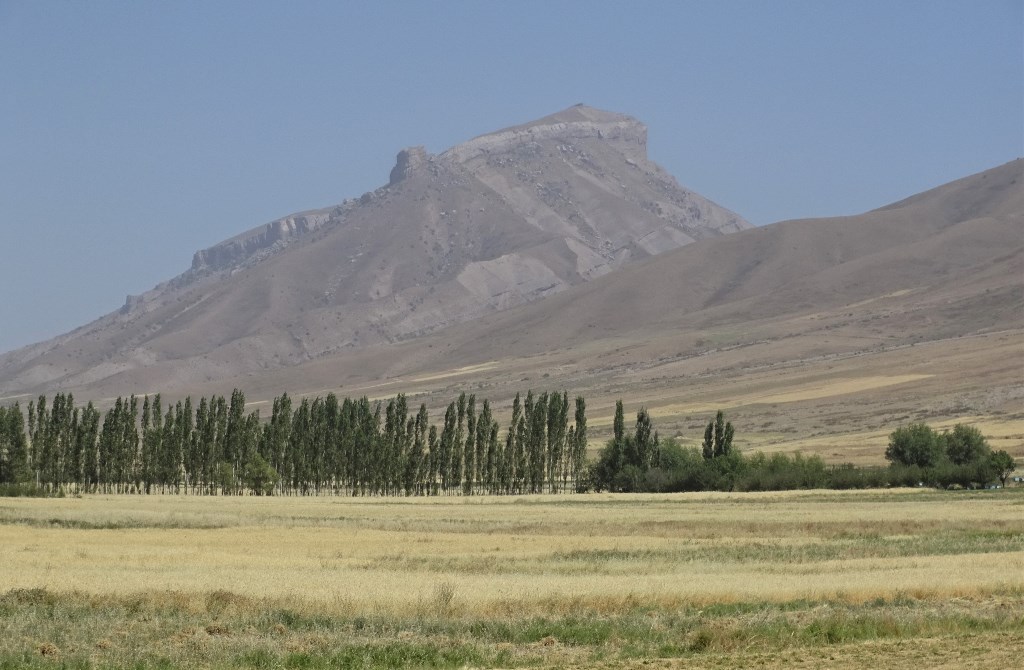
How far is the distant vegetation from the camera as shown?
13362 centimetres

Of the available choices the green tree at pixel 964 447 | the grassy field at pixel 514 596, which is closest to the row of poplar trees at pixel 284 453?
the green tree at pixel 964 447

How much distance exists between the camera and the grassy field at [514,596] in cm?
2747

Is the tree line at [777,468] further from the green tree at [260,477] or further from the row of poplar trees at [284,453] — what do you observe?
the green tree at [260,477]

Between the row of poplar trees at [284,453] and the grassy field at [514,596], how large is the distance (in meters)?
73.1

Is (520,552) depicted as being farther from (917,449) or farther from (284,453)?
(284,453)

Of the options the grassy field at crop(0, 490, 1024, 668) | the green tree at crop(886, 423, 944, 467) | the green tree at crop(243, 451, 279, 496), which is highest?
the green tree at crop(886, 423, 944, 467)

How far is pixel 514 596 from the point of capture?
Result: 1382 inches

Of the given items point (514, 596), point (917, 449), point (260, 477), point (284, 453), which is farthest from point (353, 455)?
point (514, 596)

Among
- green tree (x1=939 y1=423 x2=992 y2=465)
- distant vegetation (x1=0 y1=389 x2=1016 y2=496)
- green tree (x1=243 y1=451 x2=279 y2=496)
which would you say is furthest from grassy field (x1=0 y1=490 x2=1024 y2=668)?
green tree (x1=939 y1=423 x2=992 y2=465)

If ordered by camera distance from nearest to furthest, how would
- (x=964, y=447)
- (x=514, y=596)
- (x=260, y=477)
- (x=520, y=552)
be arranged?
(x=514, y=596) < (x=520, y=552) < (x=260, y=477) < (x=964, y=447)

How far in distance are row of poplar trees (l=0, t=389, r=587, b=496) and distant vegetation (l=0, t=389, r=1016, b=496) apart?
16 cm

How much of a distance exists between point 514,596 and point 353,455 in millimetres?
106980

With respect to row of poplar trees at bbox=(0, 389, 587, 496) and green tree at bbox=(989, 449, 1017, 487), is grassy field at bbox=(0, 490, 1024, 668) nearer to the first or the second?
green tree at bbox=(989, 449, 1017, 487)

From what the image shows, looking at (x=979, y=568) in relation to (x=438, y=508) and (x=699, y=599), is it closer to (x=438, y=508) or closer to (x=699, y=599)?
(x=699, y=599)
